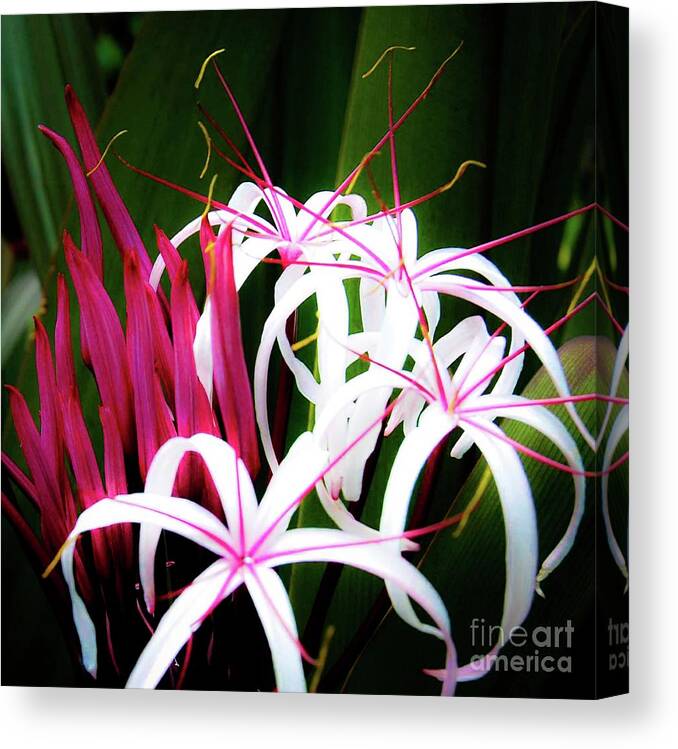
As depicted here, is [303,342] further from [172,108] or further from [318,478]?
[172,108]

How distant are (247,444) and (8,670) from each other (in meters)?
0.52

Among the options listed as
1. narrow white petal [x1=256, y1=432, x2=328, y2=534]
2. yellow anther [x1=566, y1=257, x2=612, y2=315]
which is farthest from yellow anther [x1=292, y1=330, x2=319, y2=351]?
yellow anther [x1=566, y1=257, x2=612, y2=315]

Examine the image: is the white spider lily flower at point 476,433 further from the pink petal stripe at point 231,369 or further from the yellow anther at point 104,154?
the yellow anther at point 104,154

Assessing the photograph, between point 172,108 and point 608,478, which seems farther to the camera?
point 172,108

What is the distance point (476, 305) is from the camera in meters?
2.01

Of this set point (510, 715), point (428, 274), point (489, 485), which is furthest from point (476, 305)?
point (510, 715)

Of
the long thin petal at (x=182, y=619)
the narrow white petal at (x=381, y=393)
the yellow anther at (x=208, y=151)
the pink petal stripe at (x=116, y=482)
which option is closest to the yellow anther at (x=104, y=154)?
the yellow anther at (x=208, y=151)

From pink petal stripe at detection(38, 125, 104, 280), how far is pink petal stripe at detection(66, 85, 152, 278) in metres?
0.02

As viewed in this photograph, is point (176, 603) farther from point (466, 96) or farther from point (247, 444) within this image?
point (466, 96)

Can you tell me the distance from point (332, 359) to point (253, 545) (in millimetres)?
287

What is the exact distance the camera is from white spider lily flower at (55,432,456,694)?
2.00 meters

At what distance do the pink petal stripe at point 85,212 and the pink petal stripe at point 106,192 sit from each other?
0.02 m

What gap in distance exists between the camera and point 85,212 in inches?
84.0

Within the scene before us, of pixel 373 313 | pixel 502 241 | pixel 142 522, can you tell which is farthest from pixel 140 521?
pixel 502 241
